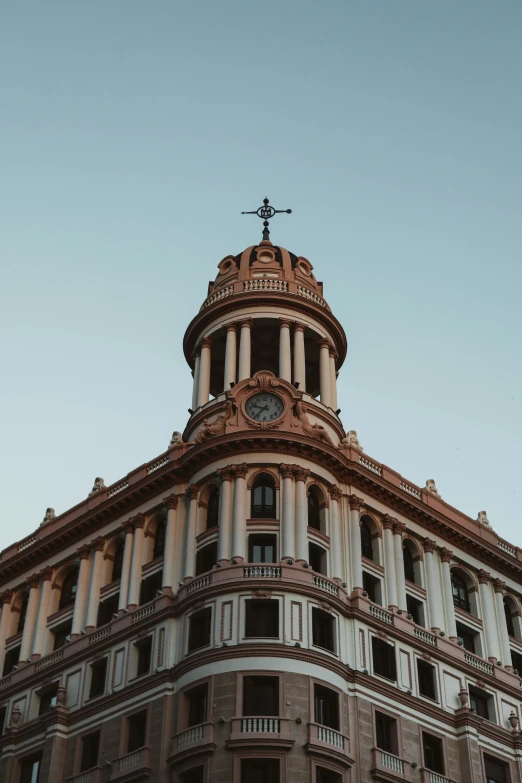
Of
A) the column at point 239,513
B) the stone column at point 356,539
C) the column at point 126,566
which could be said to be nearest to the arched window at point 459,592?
the stone column at point 356,539

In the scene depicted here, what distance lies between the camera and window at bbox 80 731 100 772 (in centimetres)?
5872

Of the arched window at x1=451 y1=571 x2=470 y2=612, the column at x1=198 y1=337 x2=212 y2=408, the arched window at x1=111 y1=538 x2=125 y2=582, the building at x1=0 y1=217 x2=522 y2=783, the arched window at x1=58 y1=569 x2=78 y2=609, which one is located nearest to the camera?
the building at x1=0 y1=217 x2=522 y2=783

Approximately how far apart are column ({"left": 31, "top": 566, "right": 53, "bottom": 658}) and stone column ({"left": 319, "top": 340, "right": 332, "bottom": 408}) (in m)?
18.3

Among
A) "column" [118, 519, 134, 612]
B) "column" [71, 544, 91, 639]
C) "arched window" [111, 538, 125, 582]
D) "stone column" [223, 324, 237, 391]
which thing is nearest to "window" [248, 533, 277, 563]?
"column" [118, 519, 134, 612]

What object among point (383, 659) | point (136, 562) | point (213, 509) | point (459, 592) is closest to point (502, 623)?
point (459, 592)

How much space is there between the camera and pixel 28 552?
2778 inches

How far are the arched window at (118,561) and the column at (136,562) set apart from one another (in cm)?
158

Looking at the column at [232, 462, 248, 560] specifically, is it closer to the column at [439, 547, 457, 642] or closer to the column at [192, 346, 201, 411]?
the column at [192, 346, 201, 411]

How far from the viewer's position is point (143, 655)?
60.2m

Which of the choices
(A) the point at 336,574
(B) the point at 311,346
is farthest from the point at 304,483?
(B) the point at 311,346

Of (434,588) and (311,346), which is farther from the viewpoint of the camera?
(311,346)

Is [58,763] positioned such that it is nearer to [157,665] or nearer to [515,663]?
[157,665]

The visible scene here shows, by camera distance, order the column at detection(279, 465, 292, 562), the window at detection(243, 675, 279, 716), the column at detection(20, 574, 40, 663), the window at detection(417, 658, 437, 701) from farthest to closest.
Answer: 1. the column at detection(20, 574, 40, 663)
2. the window at detection(417, 658, 437, 701)
3. the column at detection(279, 465, 292, 562)
4. the window at detection(243, 675, 279, 716)

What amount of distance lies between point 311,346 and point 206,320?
6.53m
